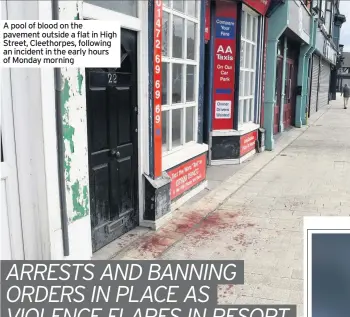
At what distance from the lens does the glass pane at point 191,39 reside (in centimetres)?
548

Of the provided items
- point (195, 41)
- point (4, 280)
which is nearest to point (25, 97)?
point (4, 280)

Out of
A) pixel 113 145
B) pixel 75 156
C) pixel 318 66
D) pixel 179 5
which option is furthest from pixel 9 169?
pixel 318 66

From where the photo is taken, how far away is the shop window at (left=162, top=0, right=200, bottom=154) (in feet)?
16.1

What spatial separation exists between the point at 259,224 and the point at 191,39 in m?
2.66

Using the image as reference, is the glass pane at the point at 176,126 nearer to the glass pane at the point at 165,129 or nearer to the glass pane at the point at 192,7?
the glass pane at the point at 165,129

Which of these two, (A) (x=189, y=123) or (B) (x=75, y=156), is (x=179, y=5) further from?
(B) (x=75, y=156)

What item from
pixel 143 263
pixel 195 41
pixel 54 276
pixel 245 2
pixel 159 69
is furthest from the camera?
pixel 245 2

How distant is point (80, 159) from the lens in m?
3.20

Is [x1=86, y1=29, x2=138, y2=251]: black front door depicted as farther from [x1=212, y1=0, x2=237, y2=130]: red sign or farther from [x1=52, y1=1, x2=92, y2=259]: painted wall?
[x1=212, y1=0, x2=237, y2=130]: red sign

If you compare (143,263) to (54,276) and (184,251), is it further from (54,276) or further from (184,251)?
(54,276)

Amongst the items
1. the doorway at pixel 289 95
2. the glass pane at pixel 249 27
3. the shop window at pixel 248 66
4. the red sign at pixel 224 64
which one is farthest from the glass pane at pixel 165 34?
the doorway at pixel 289 95

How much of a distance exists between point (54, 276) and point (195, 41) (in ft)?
12.7

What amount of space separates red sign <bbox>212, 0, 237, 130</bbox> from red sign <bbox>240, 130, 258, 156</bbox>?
555mm

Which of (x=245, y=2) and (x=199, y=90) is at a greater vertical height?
(x=245, y=2)
